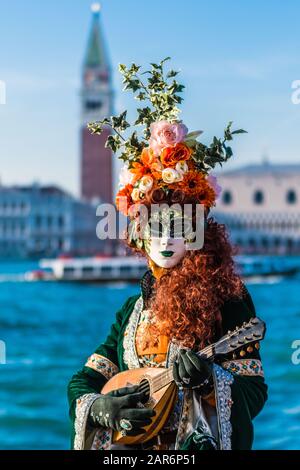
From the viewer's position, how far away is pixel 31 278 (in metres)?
32.4

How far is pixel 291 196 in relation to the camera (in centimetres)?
5266

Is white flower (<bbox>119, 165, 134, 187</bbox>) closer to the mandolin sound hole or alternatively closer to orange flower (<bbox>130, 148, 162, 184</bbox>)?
orange flower (<bbox>130, 148, 162, 184</bbox>)

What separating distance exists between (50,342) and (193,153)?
1265 centimetres

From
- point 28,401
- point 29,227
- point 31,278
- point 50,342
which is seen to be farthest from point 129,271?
point 29,227

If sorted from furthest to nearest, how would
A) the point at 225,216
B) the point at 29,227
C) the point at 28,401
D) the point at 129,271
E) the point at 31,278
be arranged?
the point at 29,227 → the point at 225,216 → the point at 31,278 → the point at 129,271 → the point at 28,401

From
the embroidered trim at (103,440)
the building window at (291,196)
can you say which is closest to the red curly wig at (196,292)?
the embroidered trim at (103,440)

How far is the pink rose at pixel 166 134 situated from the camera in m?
2.14

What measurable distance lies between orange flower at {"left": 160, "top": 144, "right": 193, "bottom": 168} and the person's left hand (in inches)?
16.8

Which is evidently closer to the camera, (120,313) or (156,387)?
(156,387)

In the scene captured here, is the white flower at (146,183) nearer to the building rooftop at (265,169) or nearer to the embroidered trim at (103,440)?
the embroidered trim at (103,440)

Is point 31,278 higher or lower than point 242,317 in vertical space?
higher

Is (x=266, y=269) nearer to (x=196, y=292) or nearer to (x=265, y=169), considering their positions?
(x=265, y=169)

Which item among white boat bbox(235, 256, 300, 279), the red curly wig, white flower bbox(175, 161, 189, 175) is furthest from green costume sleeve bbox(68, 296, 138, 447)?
white boat bbox(235, 256, 300, 279)
